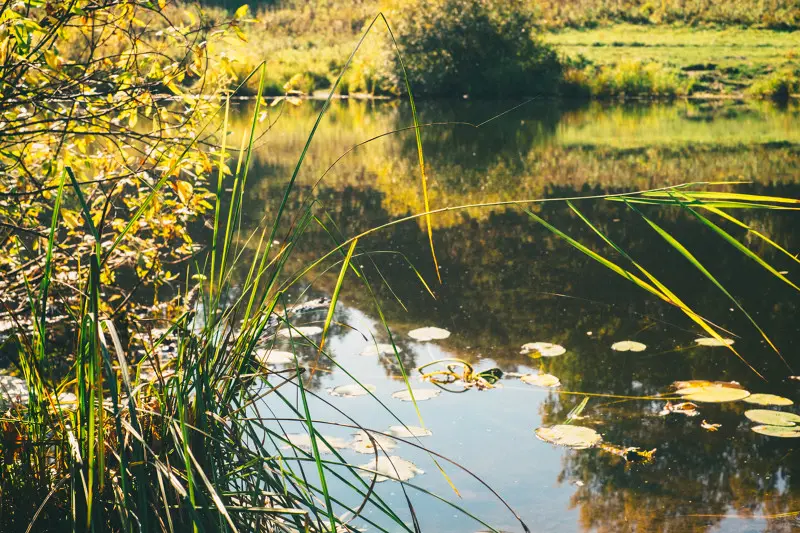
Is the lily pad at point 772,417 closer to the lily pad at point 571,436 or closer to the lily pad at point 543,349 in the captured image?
the lily pad at point 571,436

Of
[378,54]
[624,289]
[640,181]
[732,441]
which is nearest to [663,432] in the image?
[732,441]

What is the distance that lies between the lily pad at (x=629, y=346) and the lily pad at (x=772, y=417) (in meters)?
Answer: 0.76

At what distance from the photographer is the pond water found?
274 cm

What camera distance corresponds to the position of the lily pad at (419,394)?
11.4 ft

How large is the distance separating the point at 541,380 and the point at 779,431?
37.1 inches

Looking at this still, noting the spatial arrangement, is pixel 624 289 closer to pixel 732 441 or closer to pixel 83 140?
pixel 732 441

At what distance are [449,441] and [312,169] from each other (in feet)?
25.6

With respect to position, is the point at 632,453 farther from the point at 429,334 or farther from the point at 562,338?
the point at 429,334

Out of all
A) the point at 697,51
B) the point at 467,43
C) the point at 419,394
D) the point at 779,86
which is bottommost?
the point at 779,86

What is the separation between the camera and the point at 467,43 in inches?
852

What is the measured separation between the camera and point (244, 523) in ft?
5.04

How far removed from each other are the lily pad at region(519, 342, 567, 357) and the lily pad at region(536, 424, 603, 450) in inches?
32.2

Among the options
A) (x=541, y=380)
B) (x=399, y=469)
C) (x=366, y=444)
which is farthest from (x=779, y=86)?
(x=399, y=469)

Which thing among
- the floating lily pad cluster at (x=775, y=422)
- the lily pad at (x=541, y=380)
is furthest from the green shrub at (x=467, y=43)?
the floating lily pad cluster at (x=775, y=422)
